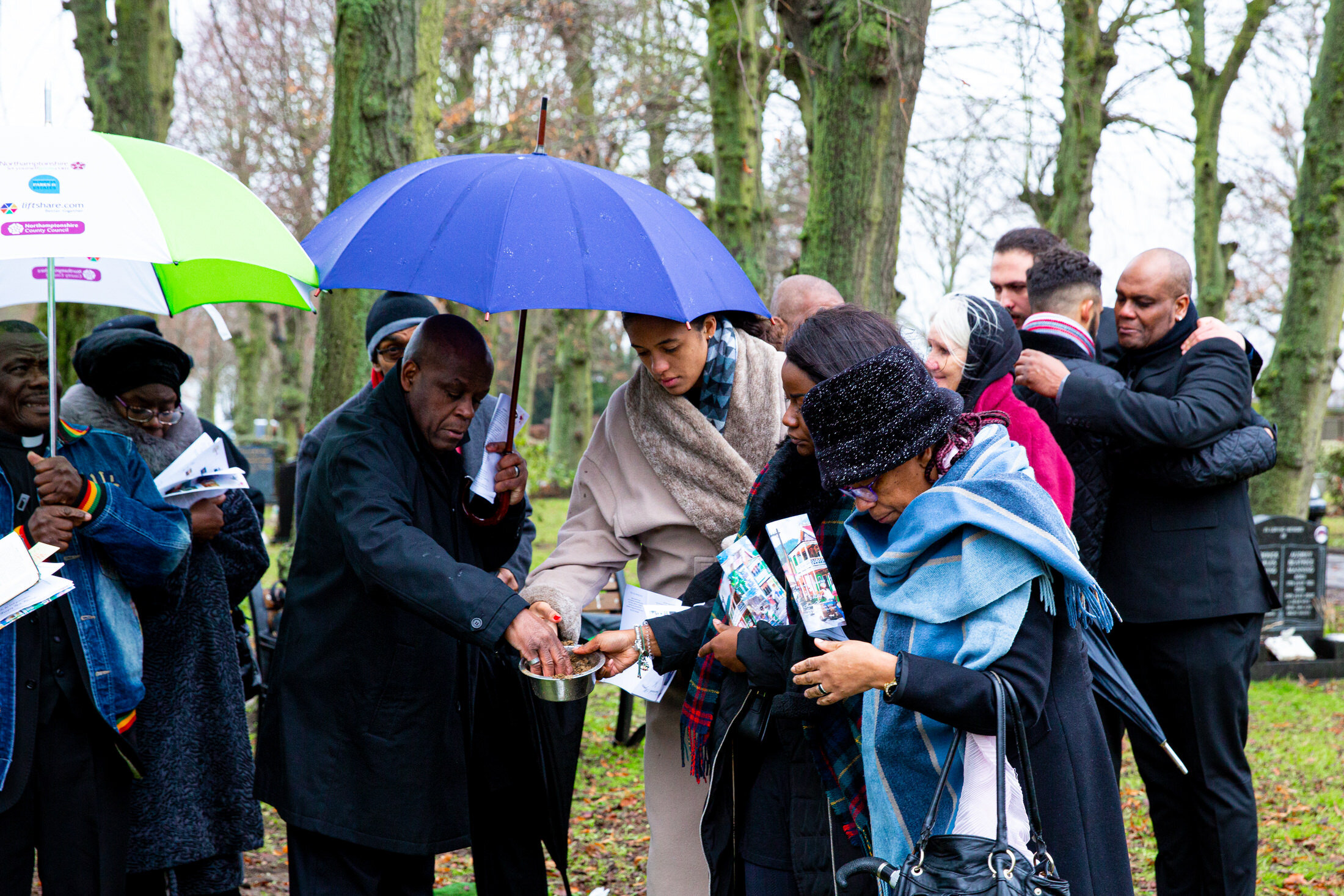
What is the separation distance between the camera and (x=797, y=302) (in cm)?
427

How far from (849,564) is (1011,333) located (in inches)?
35.0

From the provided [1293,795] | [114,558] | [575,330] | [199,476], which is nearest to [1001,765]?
[114,558]

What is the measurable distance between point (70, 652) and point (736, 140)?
804 centimetres

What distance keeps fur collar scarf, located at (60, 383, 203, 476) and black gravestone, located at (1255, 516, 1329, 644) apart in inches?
307

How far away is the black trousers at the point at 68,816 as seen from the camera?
3021 mm

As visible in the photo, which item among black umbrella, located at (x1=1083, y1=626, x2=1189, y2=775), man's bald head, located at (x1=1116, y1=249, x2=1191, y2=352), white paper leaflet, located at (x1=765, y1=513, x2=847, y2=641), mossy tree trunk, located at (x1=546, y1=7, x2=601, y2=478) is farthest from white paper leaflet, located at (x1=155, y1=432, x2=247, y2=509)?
mossy tree trunk, located at (x1=546, y1=7, x2=601, y2=478)

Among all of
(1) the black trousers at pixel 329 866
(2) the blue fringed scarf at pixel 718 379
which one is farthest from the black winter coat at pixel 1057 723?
(1) the black trousers at pixel 329 866

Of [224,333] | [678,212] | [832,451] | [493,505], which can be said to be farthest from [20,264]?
[832,451]

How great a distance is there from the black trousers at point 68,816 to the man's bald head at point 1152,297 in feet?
11.2

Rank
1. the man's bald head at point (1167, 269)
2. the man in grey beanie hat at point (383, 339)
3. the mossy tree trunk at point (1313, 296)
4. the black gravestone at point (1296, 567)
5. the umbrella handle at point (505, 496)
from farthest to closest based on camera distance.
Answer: the mossy tree trunk at point (1313, 296), the black gravestone at point (1296, 567), the man in grey beanie hat at point (383, 339), the man's bald head at point (1167, 269), the umbrella handle at point (505, 496)

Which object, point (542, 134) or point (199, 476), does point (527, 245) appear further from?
point (199, 476)

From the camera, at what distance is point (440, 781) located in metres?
2.96

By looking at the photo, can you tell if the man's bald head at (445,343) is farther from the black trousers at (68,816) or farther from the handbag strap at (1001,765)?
the handbag strap at (1001,765)

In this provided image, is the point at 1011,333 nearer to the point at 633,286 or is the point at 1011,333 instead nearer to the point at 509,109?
the point at 633,286
